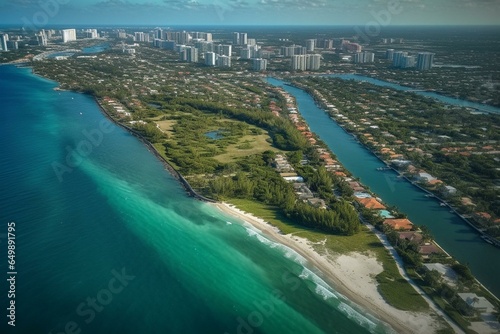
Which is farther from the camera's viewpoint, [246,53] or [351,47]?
[351,47]

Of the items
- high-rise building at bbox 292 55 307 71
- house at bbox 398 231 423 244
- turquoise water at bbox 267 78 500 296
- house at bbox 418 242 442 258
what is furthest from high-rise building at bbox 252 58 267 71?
house at bbox 418 242 442 258

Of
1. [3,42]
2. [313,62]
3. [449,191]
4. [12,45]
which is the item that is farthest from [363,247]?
[12,45]

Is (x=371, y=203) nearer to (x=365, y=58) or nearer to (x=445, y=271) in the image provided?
(x=445, y=271)

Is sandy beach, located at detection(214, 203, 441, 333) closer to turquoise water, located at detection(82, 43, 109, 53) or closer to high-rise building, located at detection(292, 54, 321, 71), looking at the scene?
high-rise building, located at detection(292, 54, 321, 71)

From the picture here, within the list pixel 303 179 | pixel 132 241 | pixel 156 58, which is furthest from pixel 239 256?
pixel 156 58

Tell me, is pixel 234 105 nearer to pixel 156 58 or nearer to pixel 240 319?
pixel 240 319

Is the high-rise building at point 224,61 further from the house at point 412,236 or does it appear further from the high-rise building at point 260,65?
the house at point 412,236
